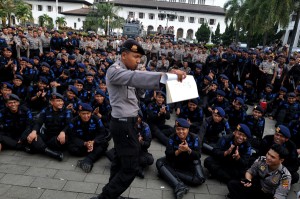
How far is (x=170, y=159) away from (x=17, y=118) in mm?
2985

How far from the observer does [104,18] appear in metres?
30.0

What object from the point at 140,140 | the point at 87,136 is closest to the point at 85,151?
the point at 87,136

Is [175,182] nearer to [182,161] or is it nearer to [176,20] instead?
[182,161]

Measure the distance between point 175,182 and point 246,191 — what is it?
3.26ft

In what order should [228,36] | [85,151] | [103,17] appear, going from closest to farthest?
[85,151] → [103,17] → [228,36]

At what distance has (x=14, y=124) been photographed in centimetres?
467

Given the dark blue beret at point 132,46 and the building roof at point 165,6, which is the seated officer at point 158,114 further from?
the building roof at point 165,6

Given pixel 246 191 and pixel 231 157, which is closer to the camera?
pixel 246 191

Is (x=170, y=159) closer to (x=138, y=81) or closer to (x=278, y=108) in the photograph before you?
(x=138, y=81)

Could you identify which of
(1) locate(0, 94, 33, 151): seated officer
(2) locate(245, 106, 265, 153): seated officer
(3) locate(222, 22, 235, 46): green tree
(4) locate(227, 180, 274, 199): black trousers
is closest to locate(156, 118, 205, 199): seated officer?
(4) locate(227, 180, 274, 199): black trousers

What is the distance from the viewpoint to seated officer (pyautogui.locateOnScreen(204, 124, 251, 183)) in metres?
3.97

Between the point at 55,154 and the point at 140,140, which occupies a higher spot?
the point at 140,140

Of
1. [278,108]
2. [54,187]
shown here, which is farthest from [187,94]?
[278,108]

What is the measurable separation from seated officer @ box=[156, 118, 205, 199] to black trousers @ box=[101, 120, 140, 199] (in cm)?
120
